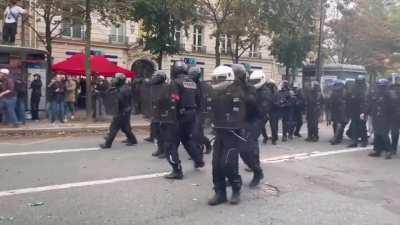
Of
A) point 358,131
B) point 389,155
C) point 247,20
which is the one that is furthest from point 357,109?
point 247,20

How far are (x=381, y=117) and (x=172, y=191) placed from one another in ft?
18.4

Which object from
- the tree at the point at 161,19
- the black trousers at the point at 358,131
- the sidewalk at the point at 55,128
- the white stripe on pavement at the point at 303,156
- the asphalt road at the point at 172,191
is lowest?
the asphalt road at the point at 172,191

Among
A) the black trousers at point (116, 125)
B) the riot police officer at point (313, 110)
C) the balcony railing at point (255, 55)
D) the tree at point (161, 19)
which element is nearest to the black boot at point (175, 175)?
the black trousers at point (116, 125)

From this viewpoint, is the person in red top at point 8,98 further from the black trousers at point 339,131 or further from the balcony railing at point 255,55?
the balcony railing at point 255,55

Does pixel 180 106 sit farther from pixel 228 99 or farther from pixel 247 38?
pixel 247 38

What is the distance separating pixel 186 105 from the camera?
817 cm

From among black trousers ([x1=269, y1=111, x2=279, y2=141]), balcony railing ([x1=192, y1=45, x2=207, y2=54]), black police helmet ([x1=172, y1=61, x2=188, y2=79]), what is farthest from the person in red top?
balcony railing ([x1=192, y1=45, x2=207, y2=54])

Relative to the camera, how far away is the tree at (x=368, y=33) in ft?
108

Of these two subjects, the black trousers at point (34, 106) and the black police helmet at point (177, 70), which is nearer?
the black police helmet at point (177, 70)

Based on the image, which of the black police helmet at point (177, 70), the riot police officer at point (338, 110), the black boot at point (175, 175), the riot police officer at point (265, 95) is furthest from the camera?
the riot police officer at point (338, 110)

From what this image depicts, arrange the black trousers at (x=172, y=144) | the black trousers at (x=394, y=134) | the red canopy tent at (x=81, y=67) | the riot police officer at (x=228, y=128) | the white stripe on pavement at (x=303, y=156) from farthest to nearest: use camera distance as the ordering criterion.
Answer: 1. the red canopy tent at (x=81, y=67)
2. the black trousers at (x=394, y=134)
3. the white stripe on pavement at (x=303, y=156)
4. the black trousers at (x=172, y=144)
5. the riot police officer at (x=228, y=128)

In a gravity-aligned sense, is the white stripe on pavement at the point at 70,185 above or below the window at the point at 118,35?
below

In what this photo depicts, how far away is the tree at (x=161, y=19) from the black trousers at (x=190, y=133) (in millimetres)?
11625

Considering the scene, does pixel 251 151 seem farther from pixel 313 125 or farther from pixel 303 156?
pixel 313 125
